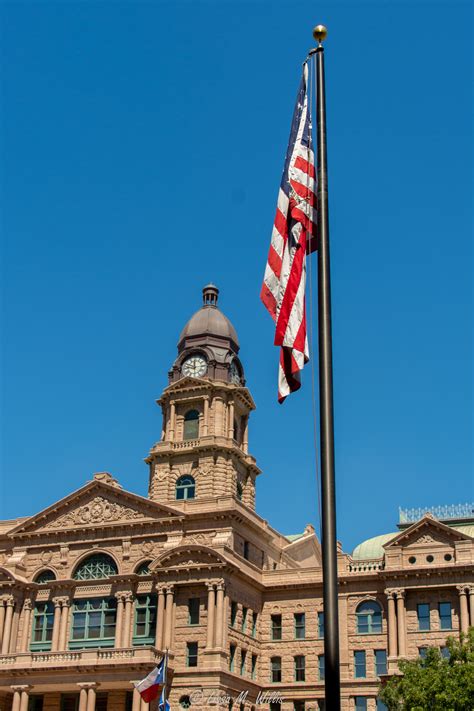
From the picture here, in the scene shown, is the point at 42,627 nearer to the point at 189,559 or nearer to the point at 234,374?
the point at 189,559

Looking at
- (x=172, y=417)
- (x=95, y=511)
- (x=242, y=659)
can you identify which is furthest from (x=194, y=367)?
(x=242, y=659)

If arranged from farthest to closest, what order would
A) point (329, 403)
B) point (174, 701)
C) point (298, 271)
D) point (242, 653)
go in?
point (242, 653) → point (174, 701) → point (298, 271) → point (329, 403)

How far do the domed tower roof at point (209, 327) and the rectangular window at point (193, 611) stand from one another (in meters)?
22.4

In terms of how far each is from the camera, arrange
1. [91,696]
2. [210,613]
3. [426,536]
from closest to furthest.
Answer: [91,696] < [210,613] < [426,536]

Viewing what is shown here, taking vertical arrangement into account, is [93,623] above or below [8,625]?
above

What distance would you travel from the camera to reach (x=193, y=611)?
2409 inches

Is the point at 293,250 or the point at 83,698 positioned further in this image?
the point at 83,698

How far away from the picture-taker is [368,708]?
61.0 m

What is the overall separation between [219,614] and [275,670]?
28.4 feet

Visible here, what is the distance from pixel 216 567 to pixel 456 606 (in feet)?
52.7

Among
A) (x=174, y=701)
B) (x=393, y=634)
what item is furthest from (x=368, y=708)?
(x=174, y=701)

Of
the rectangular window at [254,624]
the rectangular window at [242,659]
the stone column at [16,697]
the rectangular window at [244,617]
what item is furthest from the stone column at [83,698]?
the rectangular window at [254,624]

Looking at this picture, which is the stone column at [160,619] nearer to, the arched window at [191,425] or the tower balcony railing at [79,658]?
the tower balcony railing at [79,658]

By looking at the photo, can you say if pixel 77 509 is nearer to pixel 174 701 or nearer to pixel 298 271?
pixel 174 701
